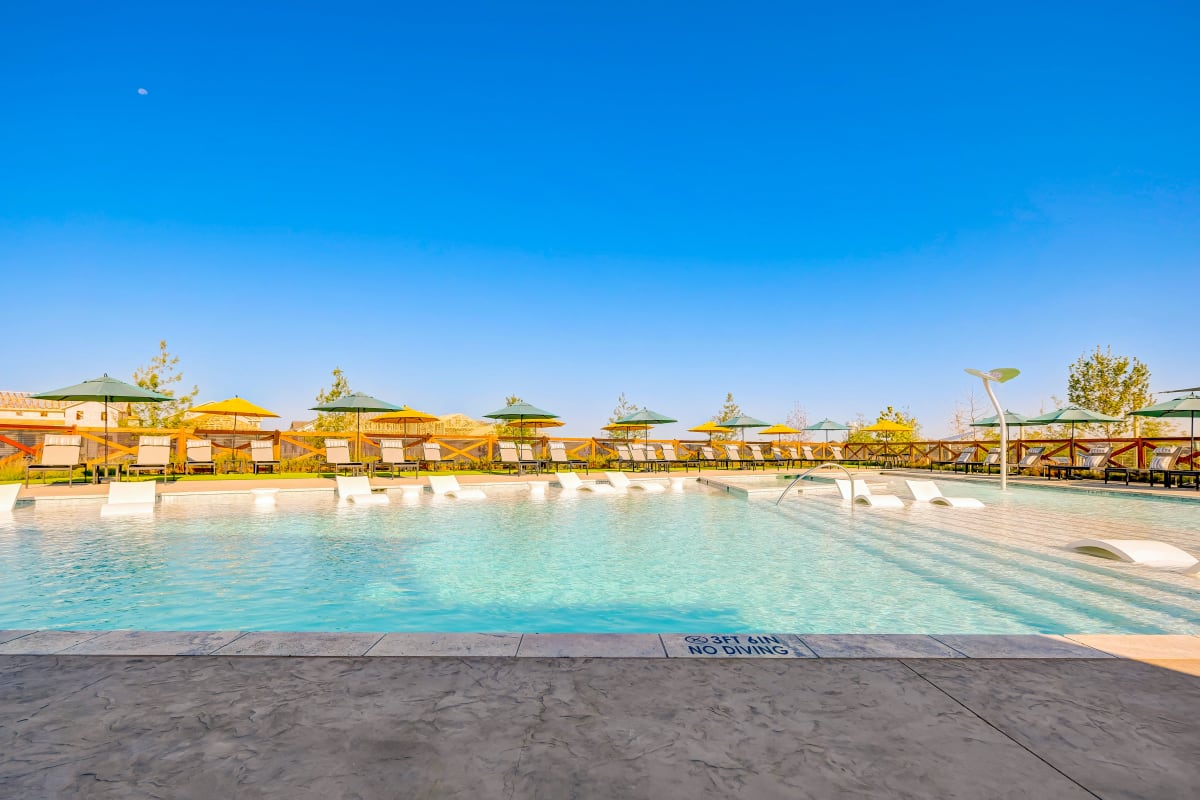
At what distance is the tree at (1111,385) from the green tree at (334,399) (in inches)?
1198

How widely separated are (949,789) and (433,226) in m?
22.9

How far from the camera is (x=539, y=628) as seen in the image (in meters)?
4.22

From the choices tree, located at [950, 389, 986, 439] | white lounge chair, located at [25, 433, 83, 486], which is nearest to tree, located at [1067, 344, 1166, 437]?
tree, located at [950, 389, 986, 439]

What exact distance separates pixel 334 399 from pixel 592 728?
2504 centimetres

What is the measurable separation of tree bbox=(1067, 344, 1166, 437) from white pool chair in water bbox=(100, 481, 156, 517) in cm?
3110

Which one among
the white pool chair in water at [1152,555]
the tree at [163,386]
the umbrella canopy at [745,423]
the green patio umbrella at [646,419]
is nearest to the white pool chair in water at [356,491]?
the white pool chair in water at [1152,555]

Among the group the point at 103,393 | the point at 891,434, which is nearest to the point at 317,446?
the point at 103,393

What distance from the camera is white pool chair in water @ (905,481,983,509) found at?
32.5 ft

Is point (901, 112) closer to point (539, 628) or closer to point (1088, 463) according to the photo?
point (1088, 463)

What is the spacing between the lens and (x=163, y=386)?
65.1ft

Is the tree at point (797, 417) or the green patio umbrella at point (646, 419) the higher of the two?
the tree at point (797, 417)

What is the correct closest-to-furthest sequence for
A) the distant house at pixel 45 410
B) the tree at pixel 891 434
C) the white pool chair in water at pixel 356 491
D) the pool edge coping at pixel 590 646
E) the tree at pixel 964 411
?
the pool edge coping at pixel 590 646
the white pool chair in water at pixel 356 491
the tree at pixel 891 434
the tree at pixel 964 411
the distant house at pixel 45 410

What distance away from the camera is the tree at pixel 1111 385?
23.9 m

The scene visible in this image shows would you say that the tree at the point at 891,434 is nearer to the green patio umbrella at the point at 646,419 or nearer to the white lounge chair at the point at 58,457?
the green patio umbrella at the point at 646,419
